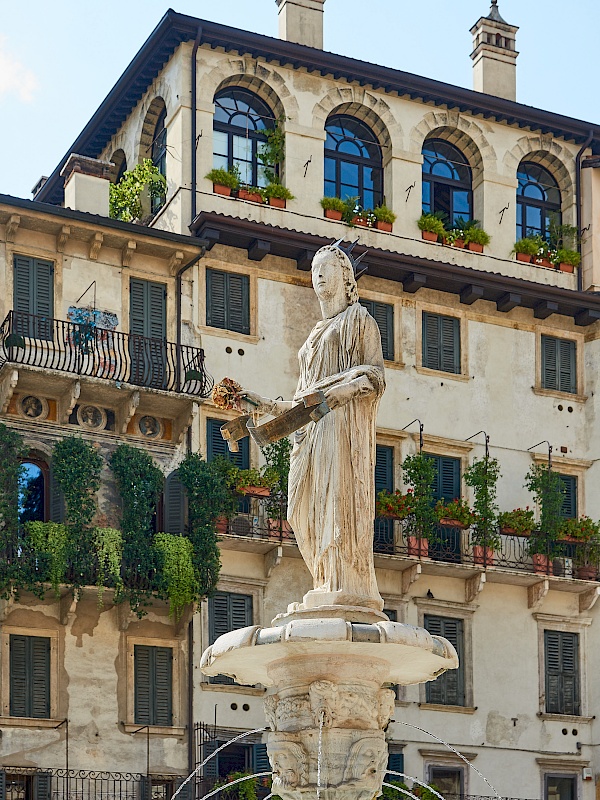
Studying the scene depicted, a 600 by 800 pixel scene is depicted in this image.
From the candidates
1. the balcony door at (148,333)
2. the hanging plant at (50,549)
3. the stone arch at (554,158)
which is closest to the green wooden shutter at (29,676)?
the hanging plant at (50,549)

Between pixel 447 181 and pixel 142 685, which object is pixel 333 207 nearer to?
pixel 447 181

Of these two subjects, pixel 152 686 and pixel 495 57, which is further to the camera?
pixel 495 57

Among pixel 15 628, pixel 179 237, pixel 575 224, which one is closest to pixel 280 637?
pixel 15 628

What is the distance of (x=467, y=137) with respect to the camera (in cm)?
3906

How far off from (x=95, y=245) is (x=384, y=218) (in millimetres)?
6612

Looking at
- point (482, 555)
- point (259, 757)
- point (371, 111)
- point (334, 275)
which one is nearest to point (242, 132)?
point (371, 111)

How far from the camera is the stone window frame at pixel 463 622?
35013mm

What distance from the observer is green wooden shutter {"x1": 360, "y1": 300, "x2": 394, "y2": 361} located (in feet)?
120

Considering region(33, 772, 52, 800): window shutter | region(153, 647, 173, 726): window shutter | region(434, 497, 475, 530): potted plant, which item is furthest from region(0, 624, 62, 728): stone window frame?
region(434, 497, 475, 530): potted plant

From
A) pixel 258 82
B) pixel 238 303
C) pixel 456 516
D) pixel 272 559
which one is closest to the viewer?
pixel 272 559

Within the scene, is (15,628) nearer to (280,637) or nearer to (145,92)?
(145,92)

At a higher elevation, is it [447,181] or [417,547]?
[447,181]

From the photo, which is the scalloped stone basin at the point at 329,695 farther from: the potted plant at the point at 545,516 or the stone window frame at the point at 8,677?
the potted plant at the point at 545,516

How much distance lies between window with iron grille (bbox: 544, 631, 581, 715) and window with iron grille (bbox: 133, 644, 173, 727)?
8413 millimetres
